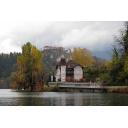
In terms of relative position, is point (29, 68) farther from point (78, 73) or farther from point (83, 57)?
point (83, 57)

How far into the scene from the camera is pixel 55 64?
1330cm

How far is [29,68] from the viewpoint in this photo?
13.6 m

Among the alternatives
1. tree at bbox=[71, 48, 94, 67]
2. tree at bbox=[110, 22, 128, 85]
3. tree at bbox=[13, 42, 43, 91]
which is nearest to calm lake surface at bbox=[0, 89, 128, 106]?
tree at bbox=[13, 42, 43, 91]

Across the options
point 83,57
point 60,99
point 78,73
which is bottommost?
point 60,99

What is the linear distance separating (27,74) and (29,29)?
130cm

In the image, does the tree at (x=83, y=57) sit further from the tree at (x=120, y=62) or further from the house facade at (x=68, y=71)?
the tree at (x=120, y=62)

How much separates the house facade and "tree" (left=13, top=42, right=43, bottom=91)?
436 mm

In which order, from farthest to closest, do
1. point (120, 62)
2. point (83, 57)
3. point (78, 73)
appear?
point (120, 62) < point (78, 73) < point (83, 57)

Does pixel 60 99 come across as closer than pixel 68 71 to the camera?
Yes

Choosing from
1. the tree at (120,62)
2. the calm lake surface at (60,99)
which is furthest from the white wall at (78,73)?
the tree at (120,62)

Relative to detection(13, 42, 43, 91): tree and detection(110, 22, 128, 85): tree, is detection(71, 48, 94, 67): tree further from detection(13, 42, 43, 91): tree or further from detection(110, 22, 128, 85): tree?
detection(13, 42, 43, 91): tree

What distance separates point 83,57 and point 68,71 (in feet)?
1.88

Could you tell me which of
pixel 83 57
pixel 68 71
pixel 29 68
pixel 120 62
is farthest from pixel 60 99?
pixel 120 62
